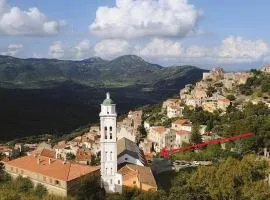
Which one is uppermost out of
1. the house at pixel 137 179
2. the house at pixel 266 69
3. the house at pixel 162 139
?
the house at pixel 266 69

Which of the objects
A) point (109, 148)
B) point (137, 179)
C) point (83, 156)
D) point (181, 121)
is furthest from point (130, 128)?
point (137, 179)

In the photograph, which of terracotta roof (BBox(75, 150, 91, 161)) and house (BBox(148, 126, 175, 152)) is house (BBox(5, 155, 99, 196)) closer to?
terracotta roof (BBox(75, 150, 91, 161))

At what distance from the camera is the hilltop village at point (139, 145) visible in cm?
4066

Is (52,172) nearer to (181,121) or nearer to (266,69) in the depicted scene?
(181,121)

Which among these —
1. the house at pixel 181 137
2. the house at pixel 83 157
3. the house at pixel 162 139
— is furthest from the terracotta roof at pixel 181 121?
the house at pixel 83 157

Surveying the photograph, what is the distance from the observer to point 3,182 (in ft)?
146

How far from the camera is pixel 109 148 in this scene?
40.7 m

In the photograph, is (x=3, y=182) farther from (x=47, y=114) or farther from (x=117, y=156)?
(x=47, y=114)

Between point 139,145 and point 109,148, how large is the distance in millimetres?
32836

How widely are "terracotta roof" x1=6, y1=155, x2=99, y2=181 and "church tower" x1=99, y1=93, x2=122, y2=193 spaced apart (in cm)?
172

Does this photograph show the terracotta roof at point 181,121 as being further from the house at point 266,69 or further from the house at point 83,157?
the house at point 266,69

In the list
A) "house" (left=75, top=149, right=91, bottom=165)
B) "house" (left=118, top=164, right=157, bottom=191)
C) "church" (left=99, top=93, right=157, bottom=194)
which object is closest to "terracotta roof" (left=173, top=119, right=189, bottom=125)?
"house" (left=75, top=149, right=91, bottom=165)

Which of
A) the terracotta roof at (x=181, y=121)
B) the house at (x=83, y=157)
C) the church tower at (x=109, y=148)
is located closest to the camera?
the church tower at (x=109, y=148)

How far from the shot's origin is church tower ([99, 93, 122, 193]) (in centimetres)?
4056
